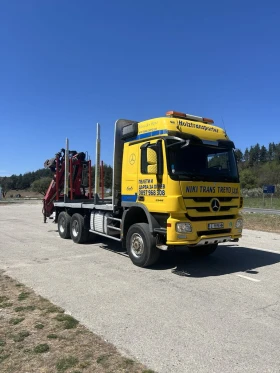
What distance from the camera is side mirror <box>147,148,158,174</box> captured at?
7.01m

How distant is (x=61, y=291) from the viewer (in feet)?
18.5

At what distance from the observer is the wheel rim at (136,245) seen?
24.3 feet

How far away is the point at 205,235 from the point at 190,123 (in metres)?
2.54

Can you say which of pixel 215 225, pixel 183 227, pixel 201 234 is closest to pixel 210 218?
pixel 215 225

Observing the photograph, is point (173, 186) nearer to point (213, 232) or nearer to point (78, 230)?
point (213, 232)

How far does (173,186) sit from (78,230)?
5072 mm

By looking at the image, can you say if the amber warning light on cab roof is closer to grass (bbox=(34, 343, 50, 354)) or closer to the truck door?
the truck door

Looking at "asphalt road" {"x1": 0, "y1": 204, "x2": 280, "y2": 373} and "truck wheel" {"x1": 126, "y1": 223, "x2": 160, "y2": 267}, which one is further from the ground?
"truck wheel" {"x1": 126, "y1": 223, "x2": 160, "y2": 267}

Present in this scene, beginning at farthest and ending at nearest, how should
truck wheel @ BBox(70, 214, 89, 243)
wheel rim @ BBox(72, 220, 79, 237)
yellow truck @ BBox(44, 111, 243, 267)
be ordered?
1. wheel rim @ BBox(72, 220, 79, 237)
2. truck wheel @ BBox(70, 214, 89, 243)
3. yellow truck @ BBox(44, 111, 243, 267)

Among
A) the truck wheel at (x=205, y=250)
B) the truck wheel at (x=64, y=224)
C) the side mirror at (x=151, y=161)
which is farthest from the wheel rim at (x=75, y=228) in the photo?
the side mirror at (x=151, y=161)

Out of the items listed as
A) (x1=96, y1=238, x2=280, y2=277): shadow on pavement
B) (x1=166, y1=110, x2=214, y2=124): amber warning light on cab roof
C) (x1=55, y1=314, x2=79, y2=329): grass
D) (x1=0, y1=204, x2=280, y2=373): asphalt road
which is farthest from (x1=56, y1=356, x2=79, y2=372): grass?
(x1=166, y1=110, x2=214, y2=124): amber warning light on cab roof

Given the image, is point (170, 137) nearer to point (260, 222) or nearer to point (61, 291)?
point (61, 291)

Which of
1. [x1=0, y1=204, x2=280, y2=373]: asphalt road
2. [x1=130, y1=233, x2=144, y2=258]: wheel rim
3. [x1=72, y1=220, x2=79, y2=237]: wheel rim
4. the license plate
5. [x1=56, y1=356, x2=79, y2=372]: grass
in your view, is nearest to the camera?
[x1=56, y1=356, x2=79, y2=372]: grass

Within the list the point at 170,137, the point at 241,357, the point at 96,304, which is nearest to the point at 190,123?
the point at 170,137
